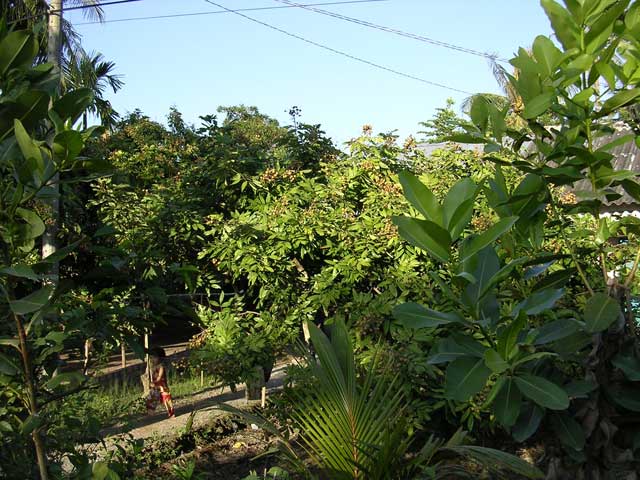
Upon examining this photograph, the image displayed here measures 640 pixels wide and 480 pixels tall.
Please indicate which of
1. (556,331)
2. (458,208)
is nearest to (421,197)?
(458,208)

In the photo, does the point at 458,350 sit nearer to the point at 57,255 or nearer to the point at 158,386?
the point at 57,255

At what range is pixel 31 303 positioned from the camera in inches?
78.7

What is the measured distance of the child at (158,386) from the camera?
8.34 meters

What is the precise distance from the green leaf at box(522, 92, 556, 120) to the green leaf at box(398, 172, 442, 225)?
0.44 meters

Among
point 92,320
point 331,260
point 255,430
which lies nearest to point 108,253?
point 92,320

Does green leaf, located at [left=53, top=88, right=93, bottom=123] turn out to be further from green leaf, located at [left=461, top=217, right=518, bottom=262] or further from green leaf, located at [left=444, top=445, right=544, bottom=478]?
green leaf, located at [left=444, top=445, right=544, bottom=478]

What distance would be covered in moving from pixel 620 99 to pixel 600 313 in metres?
0.63

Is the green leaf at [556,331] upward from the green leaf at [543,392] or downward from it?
upward

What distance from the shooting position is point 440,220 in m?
1.80

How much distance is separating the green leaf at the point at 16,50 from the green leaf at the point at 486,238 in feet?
4.89

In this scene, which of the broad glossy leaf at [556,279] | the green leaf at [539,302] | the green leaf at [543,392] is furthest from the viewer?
the broad glossy leaf at [556,279]

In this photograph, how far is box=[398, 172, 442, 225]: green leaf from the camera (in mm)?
1793

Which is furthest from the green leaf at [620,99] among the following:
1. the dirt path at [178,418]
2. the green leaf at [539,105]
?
the dirt path at [178,418]

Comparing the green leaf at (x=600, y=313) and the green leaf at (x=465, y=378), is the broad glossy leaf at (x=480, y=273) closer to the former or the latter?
the green leaf at (x=465, y=378)
